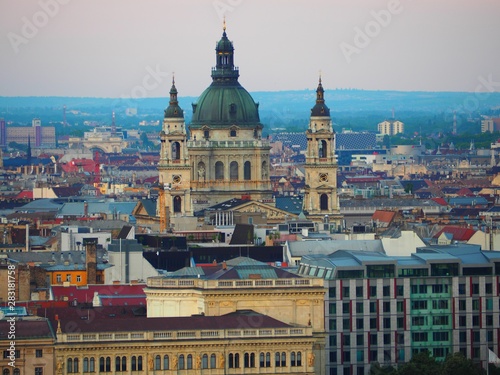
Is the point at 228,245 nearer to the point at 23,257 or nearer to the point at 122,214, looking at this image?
the point at 23,257

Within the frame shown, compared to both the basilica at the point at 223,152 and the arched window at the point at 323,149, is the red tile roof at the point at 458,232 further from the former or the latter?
the basilica at the point at 223,152

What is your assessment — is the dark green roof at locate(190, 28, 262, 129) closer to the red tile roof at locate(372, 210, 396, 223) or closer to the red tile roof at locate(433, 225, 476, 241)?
the red tile roof at locate(372, 210, 396, 223)

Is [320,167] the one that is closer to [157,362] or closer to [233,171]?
[233,171]

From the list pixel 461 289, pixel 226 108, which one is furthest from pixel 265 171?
pixel 461 289

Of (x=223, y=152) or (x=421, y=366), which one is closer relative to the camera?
(x=421, y=366)

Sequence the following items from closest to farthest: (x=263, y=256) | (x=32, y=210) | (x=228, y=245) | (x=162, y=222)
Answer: (x=263, y=256) → (x=228, y=245) → (x=162, y=222) → (x=32, y=210)

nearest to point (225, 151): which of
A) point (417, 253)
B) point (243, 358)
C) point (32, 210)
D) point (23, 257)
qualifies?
point (32, 210)

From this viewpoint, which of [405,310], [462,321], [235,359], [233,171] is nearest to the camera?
[235,359]
